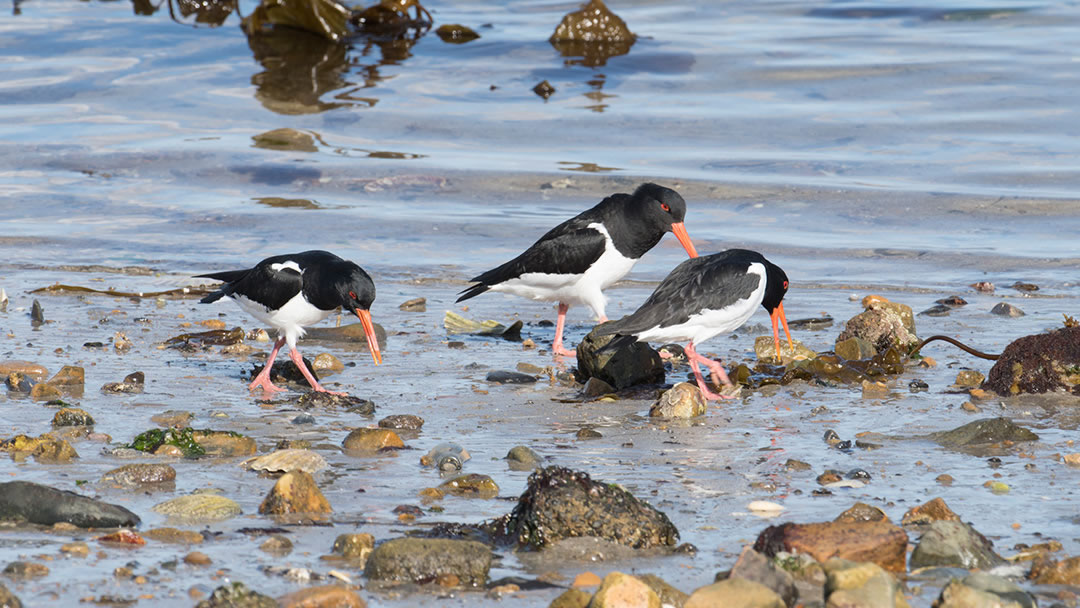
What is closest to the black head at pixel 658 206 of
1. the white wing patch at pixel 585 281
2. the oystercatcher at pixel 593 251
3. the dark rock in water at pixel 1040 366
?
the oystercatcher at pixel 593 251

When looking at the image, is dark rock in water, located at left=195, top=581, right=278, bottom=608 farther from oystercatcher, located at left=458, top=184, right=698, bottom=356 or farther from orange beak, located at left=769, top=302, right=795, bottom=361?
oystercatcher, located at left=458, top=184, right=698, bottom=356

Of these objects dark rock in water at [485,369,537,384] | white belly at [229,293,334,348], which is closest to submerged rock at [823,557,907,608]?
dark rock in water at [485,369,537,384]

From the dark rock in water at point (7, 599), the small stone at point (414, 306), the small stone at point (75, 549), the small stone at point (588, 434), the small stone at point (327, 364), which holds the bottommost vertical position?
the small stone at point (414, 306)

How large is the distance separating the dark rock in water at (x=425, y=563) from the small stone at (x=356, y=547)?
0.47ft

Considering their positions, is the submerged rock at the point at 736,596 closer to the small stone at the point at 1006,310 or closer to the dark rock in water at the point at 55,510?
the dark rock in water at the point at 55,510

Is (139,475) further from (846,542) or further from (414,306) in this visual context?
(414,306)

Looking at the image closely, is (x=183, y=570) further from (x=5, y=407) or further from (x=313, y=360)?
(x=313, y=360)

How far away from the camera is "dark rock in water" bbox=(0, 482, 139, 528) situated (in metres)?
3.52

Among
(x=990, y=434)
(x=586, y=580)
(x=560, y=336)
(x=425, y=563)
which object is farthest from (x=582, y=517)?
(x=560, y=336)

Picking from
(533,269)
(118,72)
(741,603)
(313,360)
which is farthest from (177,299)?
(118,72)

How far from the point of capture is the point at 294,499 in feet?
12.1

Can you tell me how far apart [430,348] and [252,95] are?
8.47 metres

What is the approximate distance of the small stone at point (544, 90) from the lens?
45.0ft

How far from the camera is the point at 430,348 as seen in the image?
630 cm
